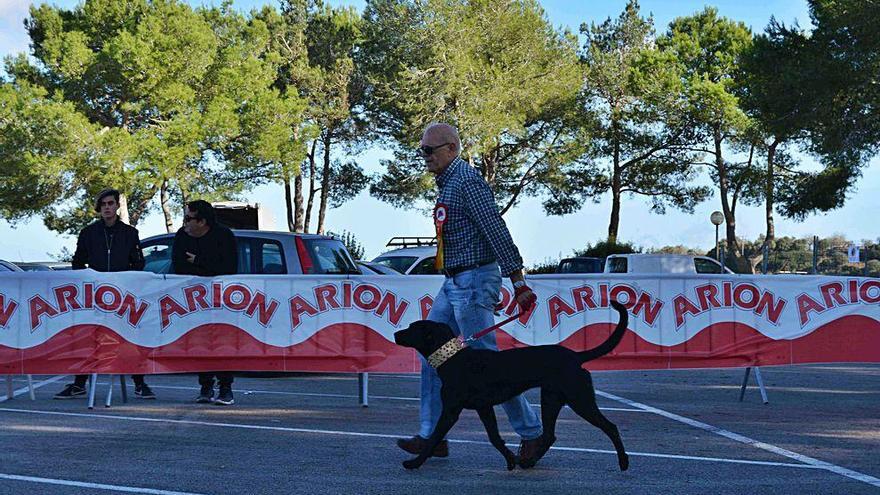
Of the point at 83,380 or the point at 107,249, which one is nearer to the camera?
the point at 107,249

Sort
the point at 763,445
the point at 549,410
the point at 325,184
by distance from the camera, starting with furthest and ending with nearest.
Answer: the point at 325,184 → the point at 763,445 → the point at 549,410

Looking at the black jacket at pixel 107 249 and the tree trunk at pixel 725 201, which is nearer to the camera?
the black jacket at pixel 107 249

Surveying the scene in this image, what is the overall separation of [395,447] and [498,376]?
151cm

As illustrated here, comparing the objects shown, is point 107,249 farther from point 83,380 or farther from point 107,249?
point 83,380

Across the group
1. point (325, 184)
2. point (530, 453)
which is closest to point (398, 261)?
point (530, 453)

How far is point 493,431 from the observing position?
6590 mm

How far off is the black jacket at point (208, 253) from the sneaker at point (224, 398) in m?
1.07

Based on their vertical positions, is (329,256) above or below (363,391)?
above

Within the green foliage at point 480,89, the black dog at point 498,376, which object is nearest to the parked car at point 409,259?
the black dog at point 498,376

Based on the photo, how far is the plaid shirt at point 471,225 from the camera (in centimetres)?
678

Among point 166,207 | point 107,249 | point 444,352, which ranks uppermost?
point 166,207

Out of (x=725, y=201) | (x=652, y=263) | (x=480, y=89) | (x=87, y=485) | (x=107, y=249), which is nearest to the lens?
(x=87, y=485)

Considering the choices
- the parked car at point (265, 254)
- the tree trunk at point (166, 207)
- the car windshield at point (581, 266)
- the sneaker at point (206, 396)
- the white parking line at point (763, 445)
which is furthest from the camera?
the tree trunk at point (166, 207)

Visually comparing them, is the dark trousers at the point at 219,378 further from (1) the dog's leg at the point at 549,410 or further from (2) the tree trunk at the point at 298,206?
(2) the tree trunk at the point at 298,206
